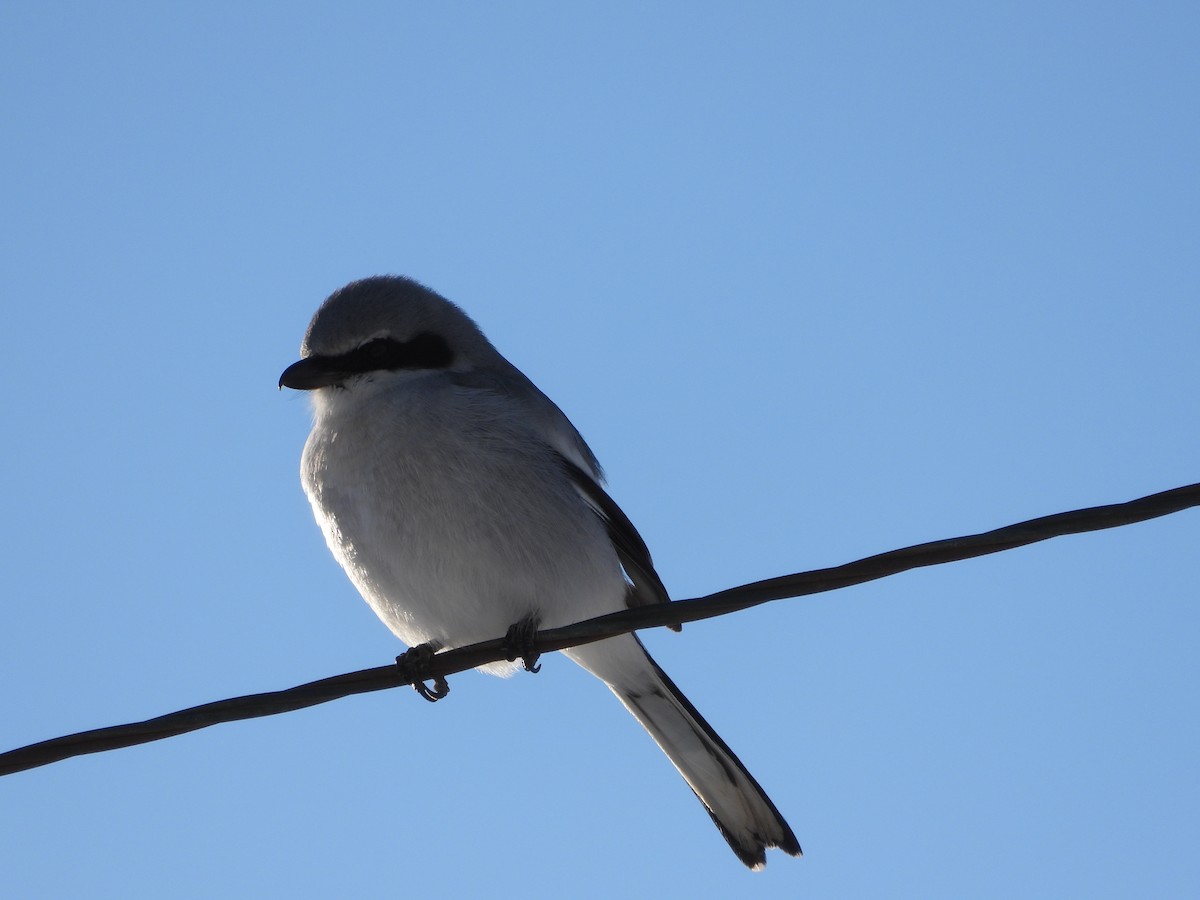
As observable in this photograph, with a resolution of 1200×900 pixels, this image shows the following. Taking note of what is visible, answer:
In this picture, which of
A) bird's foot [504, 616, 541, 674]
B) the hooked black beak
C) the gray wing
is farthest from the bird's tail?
the hooked black beak

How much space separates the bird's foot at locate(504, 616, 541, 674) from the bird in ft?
0.04

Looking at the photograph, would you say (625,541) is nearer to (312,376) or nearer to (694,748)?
(694,748)

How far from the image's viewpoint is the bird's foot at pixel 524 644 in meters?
3.54

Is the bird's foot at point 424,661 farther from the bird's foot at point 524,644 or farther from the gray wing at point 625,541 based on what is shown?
the gray wing at point 625,541

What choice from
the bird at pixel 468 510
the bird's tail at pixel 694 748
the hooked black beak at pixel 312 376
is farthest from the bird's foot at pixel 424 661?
the hooked black beak at pixel 312 376

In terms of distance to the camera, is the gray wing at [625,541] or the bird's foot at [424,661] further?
the gray wing at [625,541]

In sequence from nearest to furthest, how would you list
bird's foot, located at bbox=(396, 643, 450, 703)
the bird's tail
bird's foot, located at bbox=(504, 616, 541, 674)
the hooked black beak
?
1. bird's foot, located at bbox=(504, 616, 541, 674)
2. bird's foot, located at bbox=(396, 643, 450, 703)
3. the bird's tail
4. the hooked black beak

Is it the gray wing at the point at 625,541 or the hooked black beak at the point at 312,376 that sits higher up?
the hooked black beak at the point at 312,376

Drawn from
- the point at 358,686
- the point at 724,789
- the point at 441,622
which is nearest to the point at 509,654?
the point at 441,622

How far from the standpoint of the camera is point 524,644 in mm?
3572

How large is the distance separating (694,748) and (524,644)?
4.39 feet

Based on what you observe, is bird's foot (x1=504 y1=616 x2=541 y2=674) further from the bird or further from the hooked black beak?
the hooked black beak

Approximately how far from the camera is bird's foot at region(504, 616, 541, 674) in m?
3.54

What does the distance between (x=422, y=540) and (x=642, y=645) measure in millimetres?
1099
